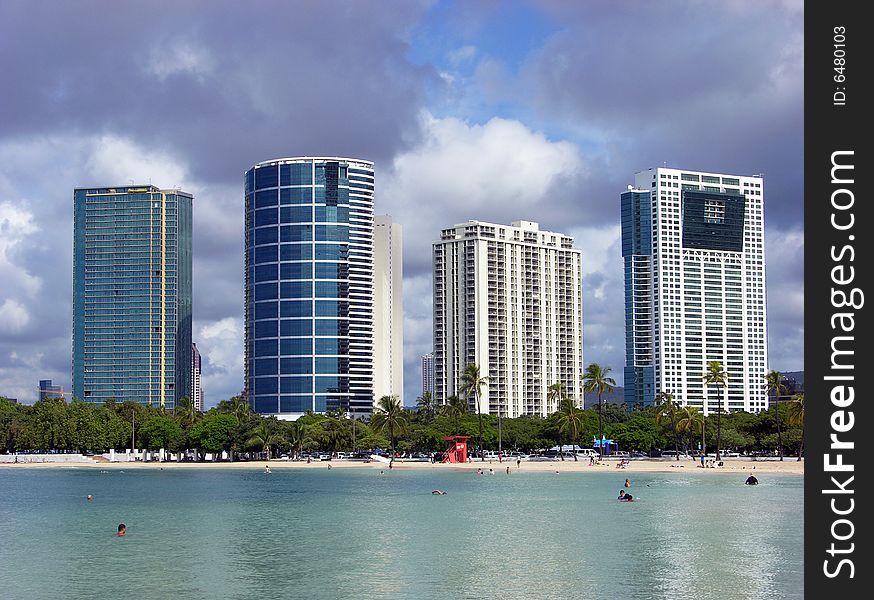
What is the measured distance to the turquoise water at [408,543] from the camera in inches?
1553

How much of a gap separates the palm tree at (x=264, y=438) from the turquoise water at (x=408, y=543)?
64911 mm

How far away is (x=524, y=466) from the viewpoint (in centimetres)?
14662

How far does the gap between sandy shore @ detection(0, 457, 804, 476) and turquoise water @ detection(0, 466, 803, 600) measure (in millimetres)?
30446

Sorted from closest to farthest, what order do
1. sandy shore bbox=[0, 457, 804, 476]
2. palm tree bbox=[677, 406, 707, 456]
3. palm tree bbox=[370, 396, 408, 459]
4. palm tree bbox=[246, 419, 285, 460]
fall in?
sandy shore bbox=[0, 457, 804, 476]
palm tree bbox=[677, 406, 707, 456]
palm tree bbox=[246, 419, 285, 460]
palm tree bbox=[370, 396, 408, 459]

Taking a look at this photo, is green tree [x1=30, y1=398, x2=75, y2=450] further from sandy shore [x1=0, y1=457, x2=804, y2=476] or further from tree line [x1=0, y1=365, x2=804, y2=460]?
sandy shore [x1=0, y1=457, x2=804, y2=476]

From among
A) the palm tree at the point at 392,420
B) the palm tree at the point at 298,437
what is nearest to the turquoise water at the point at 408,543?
the palm tree at the point at 392,420

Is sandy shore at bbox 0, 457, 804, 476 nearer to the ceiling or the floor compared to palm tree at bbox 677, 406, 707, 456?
nearer to the floor

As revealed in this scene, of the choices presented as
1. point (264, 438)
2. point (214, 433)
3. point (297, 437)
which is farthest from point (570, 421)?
point (214, 433)

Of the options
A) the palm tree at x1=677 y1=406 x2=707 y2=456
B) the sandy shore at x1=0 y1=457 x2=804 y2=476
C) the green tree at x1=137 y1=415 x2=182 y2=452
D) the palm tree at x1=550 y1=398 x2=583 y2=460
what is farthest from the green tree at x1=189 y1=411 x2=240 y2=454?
the palm tree at x1=677 y1=406 x2=707 y2=456

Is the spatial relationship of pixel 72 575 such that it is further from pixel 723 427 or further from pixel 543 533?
pixel 723 427

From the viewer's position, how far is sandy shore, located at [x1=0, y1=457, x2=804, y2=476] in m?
132

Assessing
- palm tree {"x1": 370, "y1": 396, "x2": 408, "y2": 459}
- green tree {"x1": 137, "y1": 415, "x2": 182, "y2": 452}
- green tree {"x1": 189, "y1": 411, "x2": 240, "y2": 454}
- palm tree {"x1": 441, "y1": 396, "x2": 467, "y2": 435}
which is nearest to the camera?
green tree {"x1": 189, "y1": 411, "x2": 240, "y2": 454}

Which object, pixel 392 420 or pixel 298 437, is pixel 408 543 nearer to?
pixel 392 420
